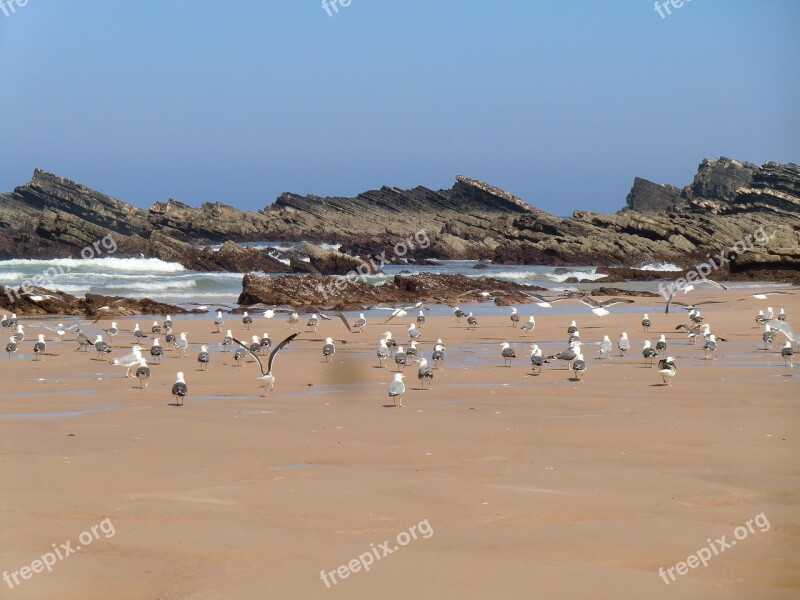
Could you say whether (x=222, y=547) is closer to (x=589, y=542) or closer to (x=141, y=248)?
(x=589, y=542)

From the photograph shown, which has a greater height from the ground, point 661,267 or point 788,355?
point 661,267

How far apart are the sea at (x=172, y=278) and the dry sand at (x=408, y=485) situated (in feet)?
66.1

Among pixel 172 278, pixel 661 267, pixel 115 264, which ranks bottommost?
pixel 172 278

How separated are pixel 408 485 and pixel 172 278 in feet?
123

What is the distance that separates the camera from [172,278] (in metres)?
44.3

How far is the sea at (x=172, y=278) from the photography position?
38.6m

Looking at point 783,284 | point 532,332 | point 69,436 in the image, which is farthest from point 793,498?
point 783,284

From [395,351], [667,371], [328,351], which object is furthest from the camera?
[395,351]

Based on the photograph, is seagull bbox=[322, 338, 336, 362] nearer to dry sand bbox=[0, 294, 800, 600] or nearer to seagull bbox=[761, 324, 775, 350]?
dry sand bbox=[0, 294, 800, 600]

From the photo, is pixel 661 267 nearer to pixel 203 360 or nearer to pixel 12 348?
pixel 12 348

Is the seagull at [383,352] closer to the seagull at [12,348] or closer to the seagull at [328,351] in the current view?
the seagull at [328,351]

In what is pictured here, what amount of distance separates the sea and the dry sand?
2016 centimetres

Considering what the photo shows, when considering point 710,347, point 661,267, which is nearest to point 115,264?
point 661,267

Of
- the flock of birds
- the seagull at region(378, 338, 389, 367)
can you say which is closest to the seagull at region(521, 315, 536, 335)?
the flock of birds
